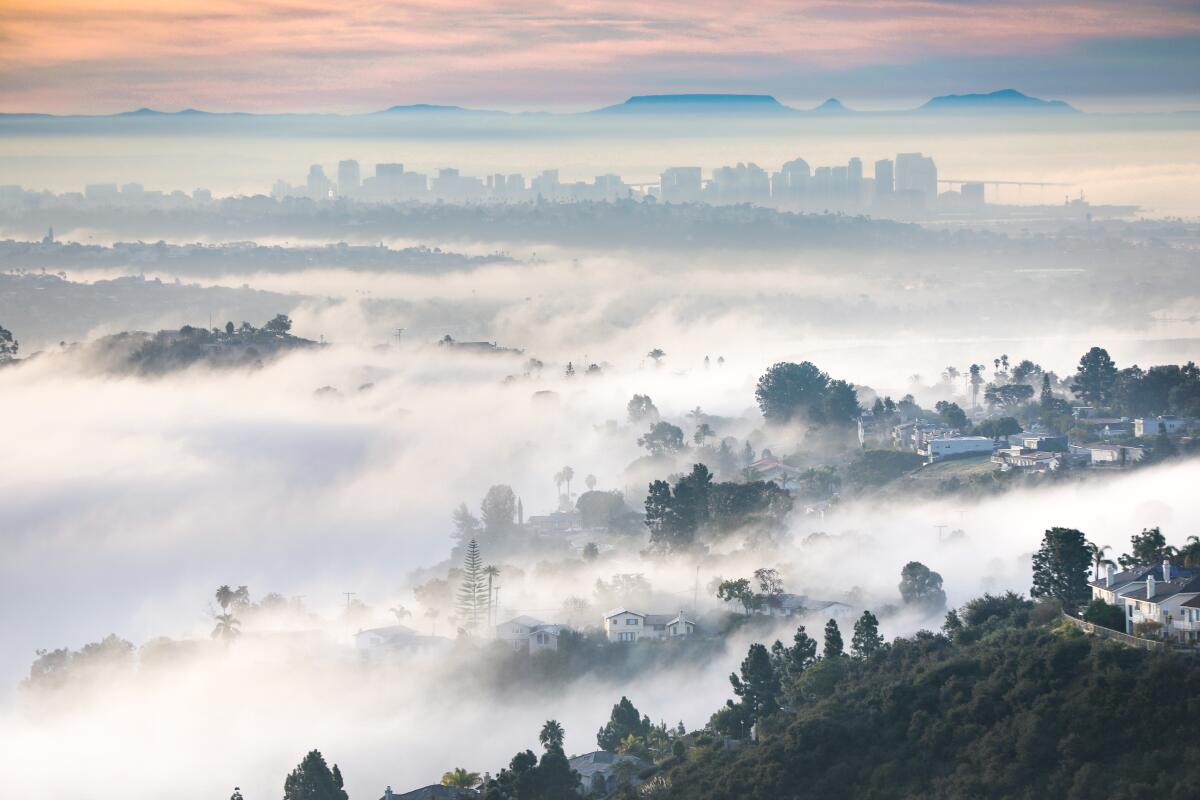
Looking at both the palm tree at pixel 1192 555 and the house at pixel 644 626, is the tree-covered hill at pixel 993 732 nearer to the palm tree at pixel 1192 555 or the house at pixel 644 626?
the palm tree at pixel 1192 555

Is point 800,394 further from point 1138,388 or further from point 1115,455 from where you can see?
point 1115,455

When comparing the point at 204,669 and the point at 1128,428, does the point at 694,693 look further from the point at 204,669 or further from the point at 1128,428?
the point at 1128,428

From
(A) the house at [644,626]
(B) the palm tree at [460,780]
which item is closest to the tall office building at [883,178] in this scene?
(A) the house at [644,626]

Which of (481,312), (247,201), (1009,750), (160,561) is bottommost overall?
(1009,750)

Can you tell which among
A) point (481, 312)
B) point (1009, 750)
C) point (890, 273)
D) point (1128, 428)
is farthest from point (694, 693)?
point (890, 273)

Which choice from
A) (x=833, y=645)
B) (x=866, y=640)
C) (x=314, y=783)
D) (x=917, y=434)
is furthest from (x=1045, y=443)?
(x=314, y=783)

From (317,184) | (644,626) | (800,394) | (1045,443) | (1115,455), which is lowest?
(644,626)
